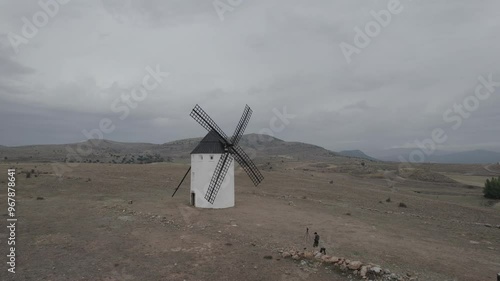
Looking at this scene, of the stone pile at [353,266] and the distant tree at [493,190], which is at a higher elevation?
the distant tree at [493,190]

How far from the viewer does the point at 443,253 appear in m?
16.2

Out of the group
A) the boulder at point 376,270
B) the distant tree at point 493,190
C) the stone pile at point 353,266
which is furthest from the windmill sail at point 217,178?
the distant tree at point 493,190

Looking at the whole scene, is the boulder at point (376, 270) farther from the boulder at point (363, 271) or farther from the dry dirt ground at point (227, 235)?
the dry dirt ground at point (227, 235)

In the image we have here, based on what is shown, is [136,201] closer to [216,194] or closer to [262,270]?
[216,194]

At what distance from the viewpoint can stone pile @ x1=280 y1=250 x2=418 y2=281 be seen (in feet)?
40.0

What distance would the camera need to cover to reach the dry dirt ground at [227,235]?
13023 millimetres

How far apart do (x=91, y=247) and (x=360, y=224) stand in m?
15.6

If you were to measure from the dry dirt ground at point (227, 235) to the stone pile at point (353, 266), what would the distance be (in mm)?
553

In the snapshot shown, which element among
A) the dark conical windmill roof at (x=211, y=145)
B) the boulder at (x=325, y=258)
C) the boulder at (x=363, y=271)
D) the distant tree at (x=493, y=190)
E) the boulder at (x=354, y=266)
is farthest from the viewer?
the distant tree at (x=493, y=190)

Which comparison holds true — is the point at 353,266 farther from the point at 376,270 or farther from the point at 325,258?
the point at 325,258

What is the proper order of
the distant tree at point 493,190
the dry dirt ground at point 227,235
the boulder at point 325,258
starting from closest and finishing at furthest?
the dry dirt ground at point 227,235 → the boulder at point 325,258 → the distant tree at point 493,190

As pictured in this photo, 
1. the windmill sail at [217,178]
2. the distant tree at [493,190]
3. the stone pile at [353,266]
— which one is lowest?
the stone pile at [353,266]

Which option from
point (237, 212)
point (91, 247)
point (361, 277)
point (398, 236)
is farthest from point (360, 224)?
point (91, 247)

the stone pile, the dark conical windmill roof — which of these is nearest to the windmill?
the dark conical windmill roof
